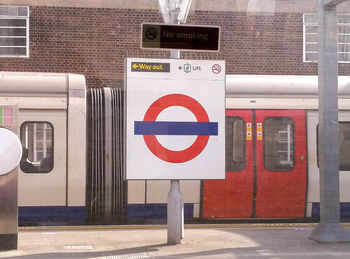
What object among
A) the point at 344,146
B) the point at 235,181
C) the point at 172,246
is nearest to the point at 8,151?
the point at 172,246

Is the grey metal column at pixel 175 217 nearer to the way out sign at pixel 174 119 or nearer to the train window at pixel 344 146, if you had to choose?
the way out sign at pixel 174 119

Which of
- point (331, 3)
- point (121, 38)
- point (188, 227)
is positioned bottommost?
point (188, 227)

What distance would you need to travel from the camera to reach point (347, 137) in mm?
11281

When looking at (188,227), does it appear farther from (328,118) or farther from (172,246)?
(328,118)

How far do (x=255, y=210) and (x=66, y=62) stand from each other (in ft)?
16.4

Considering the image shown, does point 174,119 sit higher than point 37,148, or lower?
higher

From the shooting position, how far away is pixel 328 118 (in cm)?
873

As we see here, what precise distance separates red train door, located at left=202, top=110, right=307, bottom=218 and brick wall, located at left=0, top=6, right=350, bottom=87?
231cm

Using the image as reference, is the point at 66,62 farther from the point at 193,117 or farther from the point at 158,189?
the point at 193,117

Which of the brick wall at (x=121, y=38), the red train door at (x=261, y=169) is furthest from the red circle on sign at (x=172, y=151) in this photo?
the brick wall at (x=121, y=38)

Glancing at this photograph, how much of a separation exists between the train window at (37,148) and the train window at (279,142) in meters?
3.48

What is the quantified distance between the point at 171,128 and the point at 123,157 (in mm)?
2624

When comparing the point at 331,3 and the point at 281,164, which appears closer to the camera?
the point at 331,3

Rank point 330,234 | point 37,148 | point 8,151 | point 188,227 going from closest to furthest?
1. point 8,151
2. point 330,234
3. point 188,227
4. point 37,148
